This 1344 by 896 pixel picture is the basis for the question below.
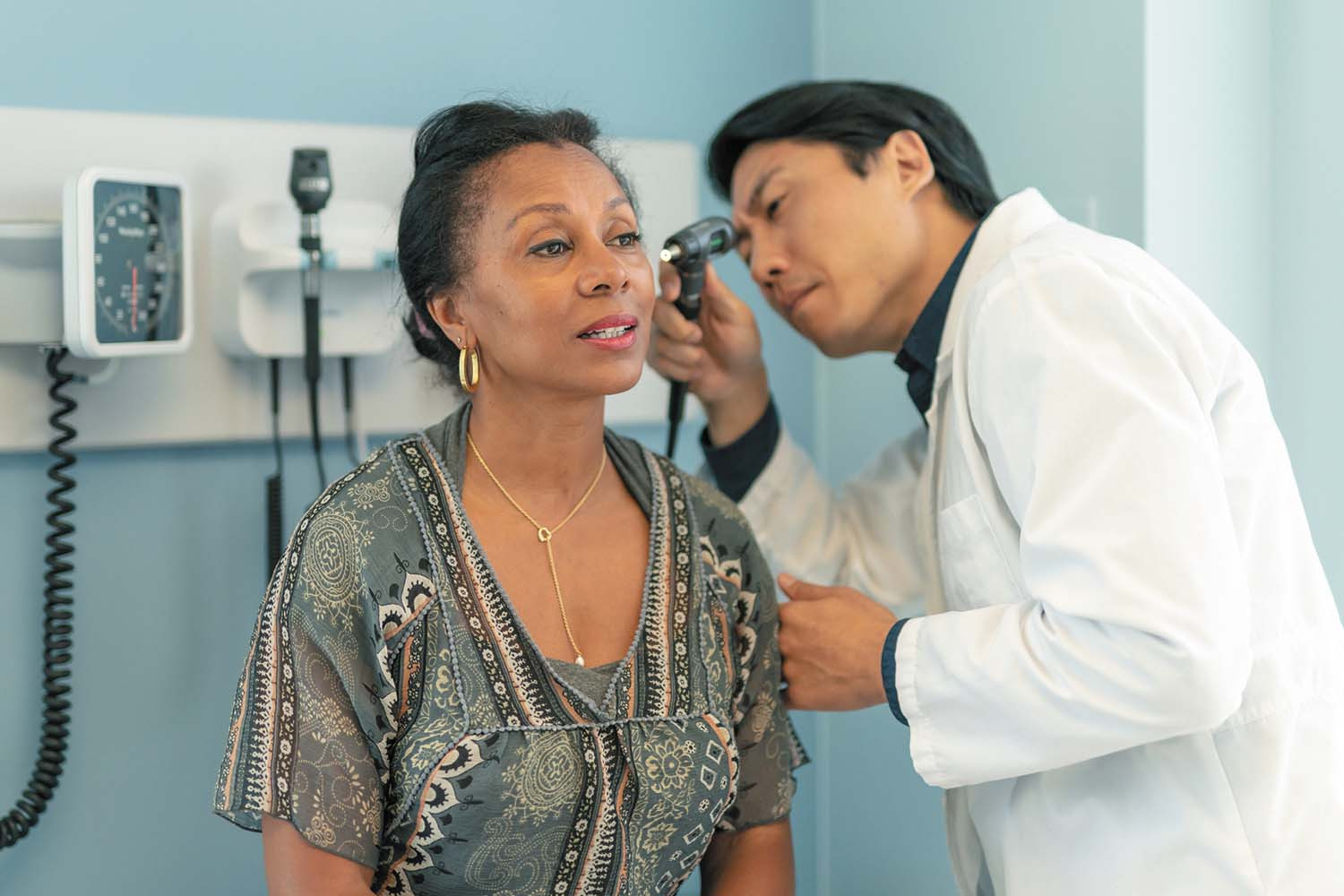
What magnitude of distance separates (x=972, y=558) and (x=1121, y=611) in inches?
9.5

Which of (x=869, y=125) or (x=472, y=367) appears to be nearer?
(x=472, y=367)

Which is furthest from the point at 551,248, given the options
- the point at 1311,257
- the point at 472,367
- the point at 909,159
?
the point at 1311,257

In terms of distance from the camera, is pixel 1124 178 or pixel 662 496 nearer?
pixel 662 496

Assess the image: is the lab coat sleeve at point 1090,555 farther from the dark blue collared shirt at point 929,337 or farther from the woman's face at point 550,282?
the woman's face at point 550,282

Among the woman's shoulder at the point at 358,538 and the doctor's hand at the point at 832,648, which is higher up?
the woman's shoulder at the point at 358,538

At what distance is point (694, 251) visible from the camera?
1.46 m

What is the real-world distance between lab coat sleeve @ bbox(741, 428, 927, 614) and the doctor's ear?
0.36 meters

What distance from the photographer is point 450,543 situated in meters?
1.16

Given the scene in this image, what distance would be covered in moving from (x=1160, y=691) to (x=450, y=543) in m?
0.62

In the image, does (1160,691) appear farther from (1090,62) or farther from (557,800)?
(1090,62)

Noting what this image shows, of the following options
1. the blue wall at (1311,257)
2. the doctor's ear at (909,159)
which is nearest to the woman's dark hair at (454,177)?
the doctor's ear at (909,159)

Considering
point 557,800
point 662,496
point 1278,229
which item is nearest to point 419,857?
point 557,800

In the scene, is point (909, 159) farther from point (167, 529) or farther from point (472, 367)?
point (167, 529)

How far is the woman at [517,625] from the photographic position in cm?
108
